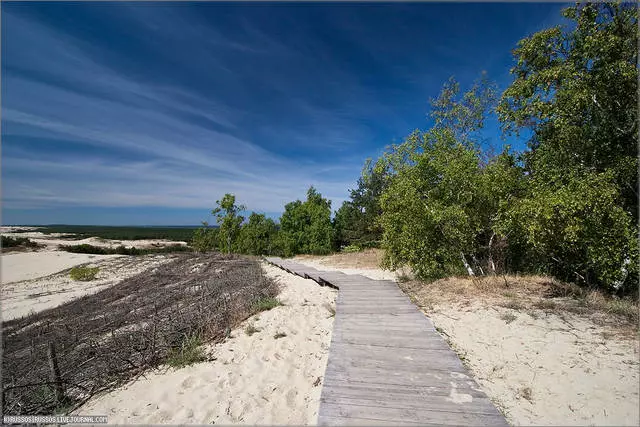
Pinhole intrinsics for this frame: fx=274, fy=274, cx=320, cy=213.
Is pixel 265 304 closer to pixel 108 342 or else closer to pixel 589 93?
pixel 108 342

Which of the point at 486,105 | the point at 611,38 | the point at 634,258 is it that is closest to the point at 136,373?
the point at 634,258

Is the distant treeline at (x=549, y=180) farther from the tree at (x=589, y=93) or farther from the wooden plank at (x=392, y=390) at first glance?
the wooden plank at (x=392, y=390)

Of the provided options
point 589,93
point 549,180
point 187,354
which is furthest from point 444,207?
point 187,354

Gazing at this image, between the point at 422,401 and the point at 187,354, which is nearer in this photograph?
the point at 422,401

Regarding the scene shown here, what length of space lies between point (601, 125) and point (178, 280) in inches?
644

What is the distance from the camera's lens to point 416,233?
942 cm

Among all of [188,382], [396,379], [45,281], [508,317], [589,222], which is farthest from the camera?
[45,281]

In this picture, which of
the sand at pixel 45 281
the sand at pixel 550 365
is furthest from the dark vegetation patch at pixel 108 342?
the sand at pixel 45 281

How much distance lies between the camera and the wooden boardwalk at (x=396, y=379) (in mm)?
3148

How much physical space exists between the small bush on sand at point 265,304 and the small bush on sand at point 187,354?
7.67 ft

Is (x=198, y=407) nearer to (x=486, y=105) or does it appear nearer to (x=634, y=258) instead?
(x=634, y=258)

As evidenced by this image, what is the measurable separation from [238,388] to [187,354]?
1.34 meters

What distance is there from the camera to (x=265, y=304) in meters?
7.83

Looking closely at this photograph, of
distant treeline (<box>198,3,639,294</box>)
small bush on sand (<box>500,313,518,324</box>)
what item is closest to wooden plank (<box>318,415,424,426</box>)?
small bush on sand (<box>500,313,518,324</box>)
